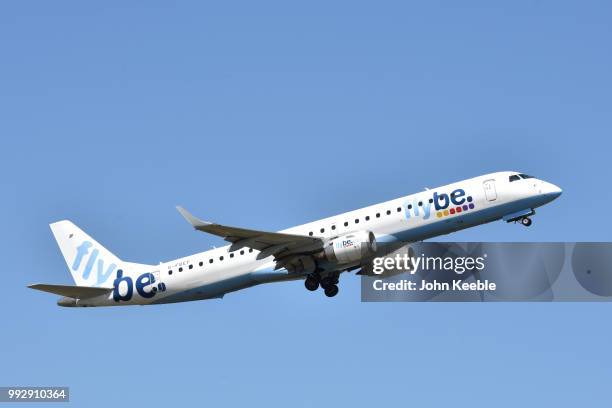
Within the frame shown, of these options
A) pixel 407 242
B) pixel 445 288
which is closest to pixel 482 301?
pixel 445 288

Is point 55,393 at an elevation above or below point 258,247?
below

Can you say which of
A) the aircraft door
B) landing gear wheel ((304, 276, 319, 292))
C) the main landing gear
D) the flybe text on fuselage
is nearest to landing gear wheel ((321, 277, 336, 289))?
the main landing gear

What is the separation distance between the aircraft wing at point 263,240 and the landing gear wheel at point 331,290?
10.8 ft

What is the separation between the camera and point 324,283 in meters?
71.8

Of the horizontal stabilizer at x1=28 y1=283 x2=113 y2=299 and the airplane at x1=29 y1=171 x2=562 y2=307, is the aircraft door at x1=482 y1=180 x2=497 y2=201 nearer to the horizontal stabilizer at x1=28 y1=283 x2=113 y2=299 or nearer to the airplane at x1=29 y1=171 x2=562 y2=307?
the airplane at x1=29 y1=171 x2=562 y2=307

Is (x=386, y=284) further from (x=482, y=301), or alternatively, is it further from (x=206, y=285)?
(x=206, y=285)

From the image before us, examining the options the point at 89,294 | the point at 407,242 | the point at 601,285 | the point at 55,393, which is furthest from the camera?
the point at 601,285

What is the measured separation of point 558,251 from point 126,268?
3827 centimetres

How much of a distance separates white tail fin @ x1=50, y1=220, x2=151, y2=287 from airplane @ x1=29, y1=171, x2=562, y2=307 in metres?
1.19

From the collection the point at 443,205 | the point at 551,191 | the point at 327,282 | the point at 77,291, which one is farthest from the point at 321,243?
the point at 77,291

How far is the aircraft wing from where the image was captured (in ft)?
215

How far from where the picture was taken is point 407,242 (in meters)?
68.4

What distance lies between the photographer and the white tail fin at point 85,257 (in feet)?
251

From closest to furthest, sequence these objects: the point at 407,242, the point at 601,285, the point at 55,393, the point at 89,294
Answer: the point at 55,393 → the point at 407,242 → the point at 89,294 → the point at 601,285
